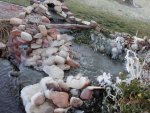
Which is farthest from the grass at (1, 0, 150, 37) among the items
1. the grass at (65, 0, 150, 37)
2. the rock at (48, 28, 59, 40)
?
the rock at (48, 28, 59, 40)

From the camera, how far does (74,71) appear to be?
6676 mm

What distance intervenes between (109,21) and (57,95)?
6136mm

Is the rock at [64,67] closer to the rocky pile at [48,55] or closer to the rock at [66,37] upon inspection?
the rocky pile at [48,55]

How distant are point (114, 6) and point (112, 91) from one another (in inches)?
324

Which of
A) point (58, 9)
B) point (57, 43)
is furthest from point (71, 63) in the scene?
point (58, 9)

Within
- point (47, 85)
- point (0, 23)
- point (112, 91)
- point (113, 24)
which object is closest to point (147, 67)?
point (112, 91)

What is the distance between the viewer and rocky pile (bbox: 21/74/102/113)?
5.57 m

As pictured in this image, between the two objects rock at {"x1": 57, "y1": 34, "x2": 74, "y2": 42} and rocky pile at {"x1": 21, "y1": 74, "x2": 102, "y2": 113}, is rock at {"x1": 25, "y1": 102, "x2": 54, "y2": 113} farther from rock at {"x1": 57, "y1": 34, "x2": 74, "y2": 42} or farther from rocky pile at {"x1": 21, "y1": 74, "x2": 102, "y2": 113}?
rock at {"x1": 57, "y1": 34, "x2": 74, "y2": 42}

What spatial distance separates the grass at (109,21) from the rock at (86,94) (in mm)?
5045

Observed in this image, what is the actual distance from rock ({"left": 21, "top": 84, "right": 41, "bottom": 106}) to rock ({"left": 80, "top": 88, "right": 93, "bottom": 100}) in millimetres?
665

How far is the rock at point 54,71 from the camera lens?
6.30 metres

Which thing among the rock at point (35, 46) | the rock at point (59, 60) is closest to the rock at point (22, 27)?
the rock at point (35, 46)

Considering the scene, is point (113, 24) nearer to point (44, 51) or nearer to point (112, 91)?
point (44, 51)

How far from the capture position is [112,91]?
587cm
